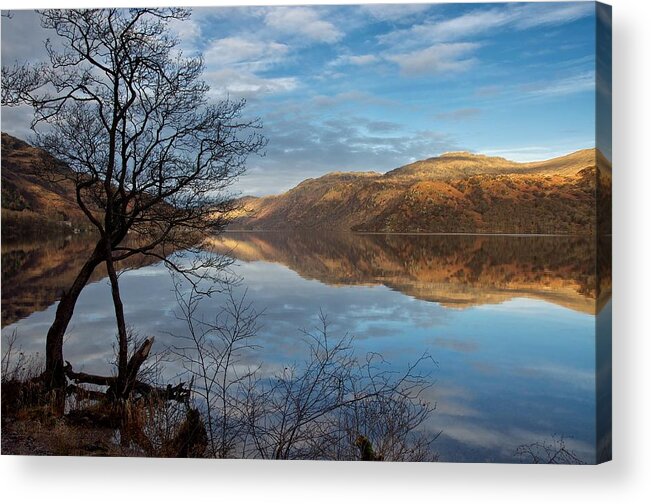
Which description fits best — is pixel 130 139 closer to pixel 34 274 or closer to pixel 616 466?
pixel 34 274

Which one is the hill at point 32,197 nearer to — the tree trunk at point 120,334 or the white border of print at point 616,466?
the tree trunk at point 120,334

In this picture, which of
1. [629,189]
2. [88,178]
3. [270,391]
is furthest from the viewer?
[88,178]

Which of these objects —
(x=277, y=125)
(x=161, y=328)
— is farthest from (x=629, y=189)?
(x=161, y=328)

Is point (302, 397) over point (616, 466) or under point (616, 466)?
over

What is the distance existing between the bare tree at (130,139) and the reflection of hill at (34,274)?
0.15 meters

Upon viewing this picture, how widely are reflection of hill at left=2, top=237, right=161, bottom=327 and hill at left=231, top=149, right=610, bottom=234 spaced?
5.57 feet

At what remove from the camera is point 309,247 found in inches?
243

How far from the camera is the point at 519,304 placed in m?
5.40

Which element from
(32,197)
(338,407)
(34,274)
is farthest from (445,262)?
(32,197)

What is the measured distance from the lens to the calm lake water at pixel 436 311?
5.19 metres

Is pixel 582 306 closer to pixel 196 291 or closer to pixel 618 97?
pixel 618 97

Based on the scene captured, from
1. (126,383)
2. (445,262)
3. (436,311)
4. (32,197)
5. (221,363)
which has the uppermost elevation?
(32,197)

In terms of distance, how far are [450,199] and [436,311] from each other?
1.25m

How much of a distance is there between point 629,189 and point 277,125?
10.5 feet
